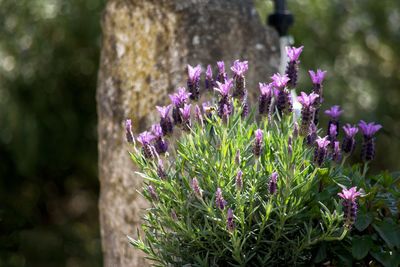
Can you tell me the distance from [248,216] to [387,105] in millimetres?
4631

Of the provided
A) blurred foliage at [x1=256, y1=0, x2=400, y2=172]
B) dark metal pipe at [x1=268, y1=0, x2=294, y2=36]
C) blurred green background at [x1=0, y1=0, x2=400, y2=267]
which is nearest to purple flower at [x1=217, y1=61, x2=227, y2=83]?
dark metal pipe at [x1=268, y1=0, x2=294, y2=36]

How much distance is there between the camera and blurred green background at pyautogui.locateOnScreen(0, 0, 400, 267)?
18.6ft

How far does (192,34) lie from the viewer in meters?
3.32

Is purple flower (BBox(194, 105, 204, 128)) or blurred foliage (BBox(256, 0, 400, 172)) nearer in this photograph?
purple flower (BBox(194, 105, 204, 128))

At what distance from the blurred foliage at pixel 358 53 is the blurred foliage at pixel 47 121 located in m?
1.67

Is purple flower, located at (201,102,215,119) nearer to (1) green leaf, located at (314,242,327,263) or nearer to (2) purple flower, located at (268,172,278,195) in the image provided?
(2) purple flower, located at (268,172,278,195)

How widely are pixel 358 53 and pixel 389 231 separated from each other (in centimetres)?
458

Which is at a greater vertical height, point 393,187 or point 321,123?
point 393,187

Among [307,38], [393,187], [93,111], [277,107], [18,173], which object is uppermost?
[277,107]

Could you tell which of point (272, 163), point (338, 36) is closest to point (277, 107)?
point (272, 163)

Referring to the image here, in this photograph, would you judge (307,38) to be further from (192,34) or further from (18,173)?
(192,34)

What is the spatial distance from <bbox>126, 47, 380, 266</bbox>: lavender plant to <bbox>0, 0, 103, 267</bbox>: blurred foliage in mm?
3446

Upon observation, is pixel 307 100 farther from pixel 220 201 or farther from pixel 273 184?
pixel 220 201

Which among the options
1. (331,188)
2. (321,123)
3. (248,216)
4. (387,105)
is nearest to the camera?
(248,216)
